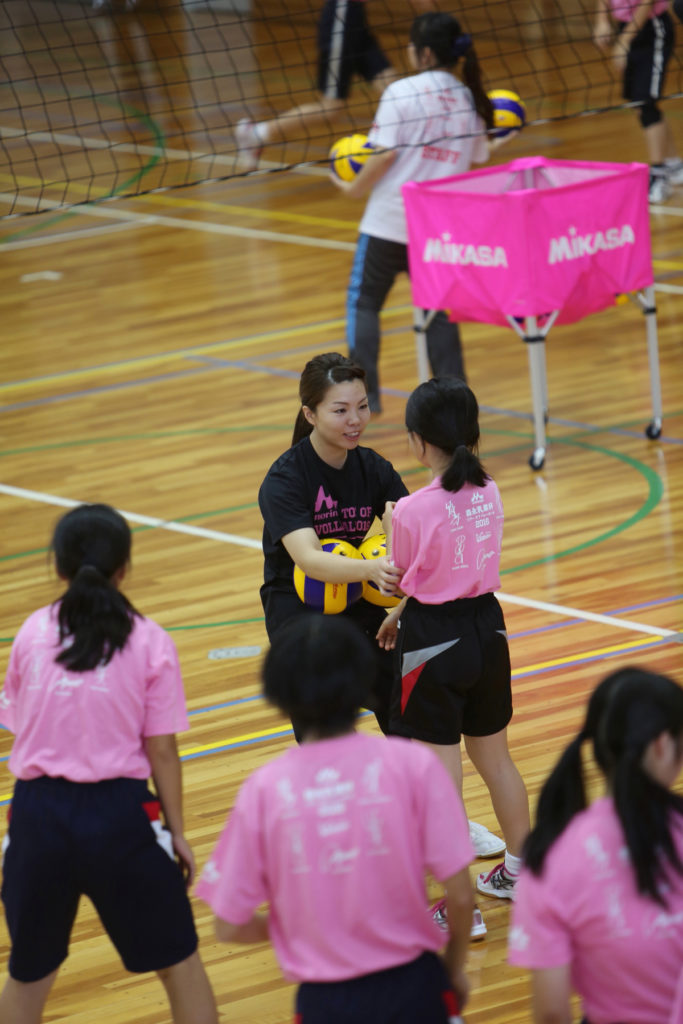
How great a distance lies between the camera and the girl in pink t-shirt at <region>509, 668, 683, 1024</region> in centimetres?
212

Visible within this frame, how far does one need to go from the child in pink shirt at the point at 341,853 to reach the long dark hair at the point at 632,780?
0.19 meters

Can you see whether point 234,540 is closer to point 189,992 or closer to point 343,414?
point 343,414

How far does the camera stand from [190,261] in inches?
438

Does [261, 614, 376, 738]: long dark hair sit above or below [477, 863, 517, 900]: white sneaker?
above

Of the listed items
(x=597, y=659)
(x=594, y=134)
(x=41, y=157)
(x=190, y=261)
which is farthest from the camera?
(x=41, y=157)

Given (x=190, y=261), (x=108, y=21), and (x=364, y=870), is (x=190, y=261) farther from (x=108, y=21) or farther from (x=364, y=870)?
(x=108, y=21)

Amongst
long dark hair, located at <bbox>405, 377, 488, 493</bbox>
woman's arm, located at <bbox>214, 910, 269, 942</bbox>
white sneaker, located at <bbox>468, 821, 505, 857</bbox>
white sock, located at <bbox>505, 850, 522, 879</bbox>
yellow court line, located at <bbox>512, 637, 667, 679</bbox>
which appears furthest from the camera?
yellow court line, located at <bbox>512, 637, 667, 679</bbox>

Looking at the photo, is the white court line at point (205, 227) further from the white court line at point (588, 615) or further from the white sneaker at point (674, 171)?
the white court line at point (588, 615)

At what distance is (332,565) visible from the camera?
3.55m

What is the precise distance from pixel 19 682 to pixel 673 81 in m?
11.9

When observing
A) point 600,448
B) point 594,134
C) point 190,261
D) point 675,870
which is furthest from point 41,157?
point 675,870

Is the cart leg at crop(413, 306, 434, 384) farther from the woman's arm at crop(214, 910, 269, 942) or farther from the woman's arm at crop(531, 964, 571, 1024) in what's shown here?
the woman's arm at crop(531, 964, 571, 1024)

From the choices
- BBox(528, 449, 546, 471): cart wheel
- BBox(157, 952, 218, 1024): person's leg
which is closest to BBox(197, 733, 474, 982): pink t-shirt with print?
BBox(157, 952, 218, 1024): person's leg

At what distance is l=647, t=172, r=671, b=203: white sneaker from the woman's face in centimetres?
831
